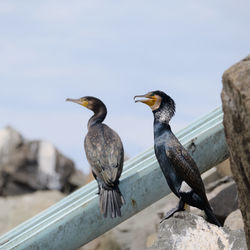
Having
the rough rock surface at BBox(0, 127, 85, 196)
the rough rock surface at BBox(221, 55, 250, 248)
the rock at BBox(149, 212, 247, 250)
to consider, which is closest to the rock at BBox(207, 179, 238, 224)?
the rock at BBox(149, 212, 247, 250)

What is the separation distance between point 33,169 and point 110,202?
511 inches

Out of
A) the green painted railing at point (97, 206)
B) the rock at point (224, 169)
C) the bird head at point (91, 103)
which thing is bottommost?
the rock at point (224, 169)

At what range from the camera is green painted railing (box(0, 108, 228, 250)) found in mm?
6180

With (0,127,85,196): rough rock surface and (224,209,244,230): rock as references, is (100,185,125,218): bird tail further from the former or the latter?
(0,127,85,196): rough rock surface

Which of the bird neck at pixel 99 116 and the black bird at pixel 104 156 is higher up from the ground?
the bird neck at pixel 99 116

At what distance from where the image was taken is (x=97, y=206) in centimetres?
618

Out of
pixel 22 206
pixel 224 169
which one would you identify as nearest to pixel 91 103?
pixel 224 169

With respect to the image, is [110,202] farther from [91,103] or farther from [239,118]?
[239,118]

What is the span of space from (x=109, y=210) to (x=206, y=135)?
1857 millimetres

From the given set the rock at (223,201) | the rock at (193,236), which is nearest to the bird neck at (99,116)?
the rock at (193,236)

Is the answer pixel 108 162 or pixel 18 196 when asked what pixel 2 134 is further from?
pixel 108 162

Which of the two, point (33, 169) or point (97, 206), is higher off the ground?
point (97, 206)

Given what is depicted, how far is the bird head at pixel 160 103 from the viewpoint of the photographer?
496cm

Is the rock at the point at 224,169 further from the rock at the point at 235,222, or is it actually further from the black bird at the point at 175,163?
the black bird at the point at 175,163
